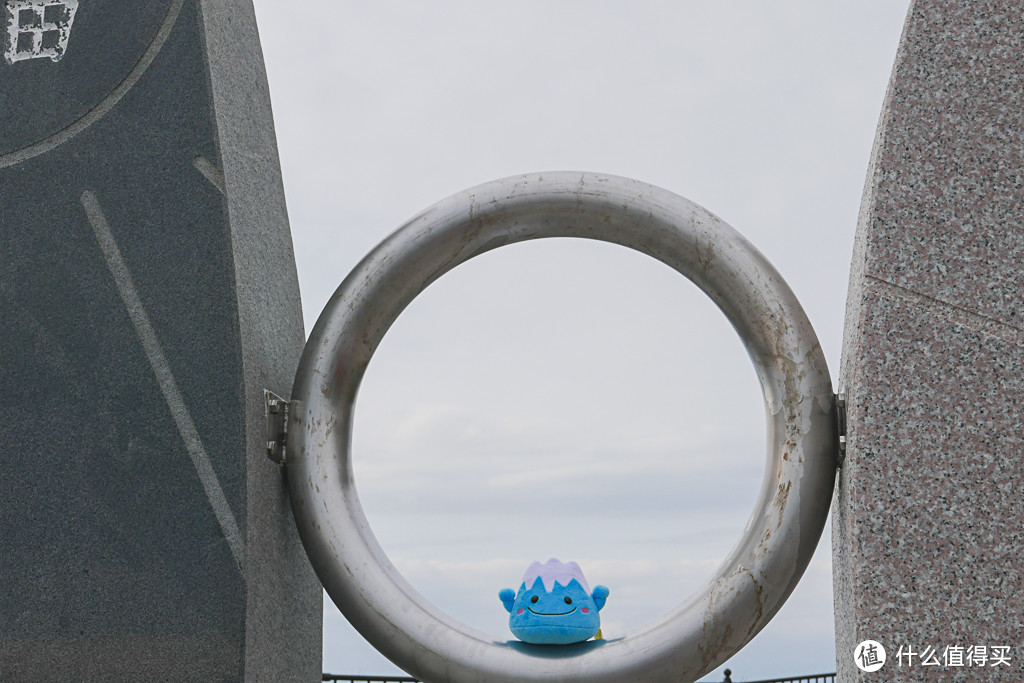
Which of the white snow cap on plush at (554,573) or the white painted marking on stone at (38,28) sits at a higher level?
the white painted marking on stone at (38,28)

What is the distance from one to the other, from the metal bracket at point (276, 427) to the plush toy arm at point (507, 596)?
48.4 inches

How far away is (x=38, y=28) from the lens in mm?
4641

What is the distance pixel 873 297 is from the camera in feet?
13.1

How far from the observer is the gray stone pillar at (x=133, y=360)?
4215 millimetres

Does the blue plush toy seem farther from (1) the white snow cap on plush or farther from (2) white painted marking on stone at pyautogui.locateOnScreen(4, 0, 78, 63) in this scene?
(2) white painted marking on stone at pyautogui.locateOnScreen(4, 0, 78, 63)

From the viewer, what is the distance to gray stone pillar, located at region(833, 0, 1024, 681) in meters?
3.74

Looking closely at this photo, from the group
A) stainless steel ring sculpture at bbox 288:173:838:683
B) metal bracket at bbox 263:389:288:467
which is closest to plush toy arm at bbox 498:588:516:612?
stainless steel ring sculpture at bbox 288:173:838:683

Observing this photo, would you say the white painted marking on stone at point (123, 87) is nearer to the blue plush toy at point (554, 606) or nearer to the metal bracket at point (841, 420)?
the blue plush toy at point (554, 606)

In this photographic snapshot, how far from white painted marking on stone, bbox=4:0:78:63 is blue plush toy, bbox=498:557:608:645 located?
10.6 ft

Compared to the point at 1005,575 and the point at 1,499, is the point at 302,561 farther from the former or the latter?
the point at 1005,575

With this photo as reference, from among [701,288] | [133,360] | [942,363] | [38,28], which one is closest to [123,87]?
[38,28]

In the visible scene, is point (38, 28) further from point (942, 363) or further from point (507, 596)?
point (942, 363)

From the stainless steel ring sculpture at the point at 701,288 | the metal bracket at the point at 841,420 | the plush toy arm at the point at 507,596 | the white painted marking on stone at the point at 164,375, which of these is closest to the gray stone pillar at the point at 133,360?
the white painted marking on stone at the point at 164,375

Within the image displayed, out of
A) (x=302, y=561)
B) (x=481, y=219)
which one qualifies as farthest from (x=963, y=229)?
(x=302, y=561)
